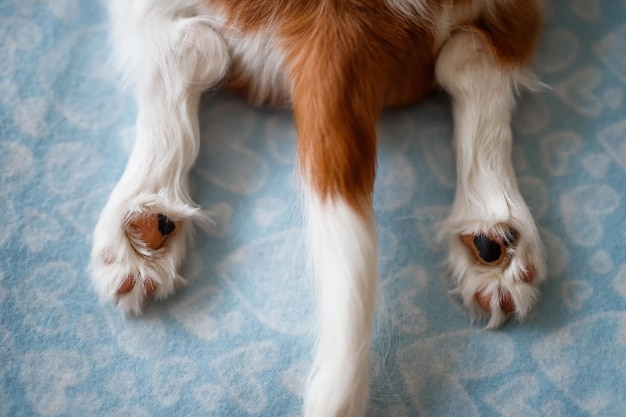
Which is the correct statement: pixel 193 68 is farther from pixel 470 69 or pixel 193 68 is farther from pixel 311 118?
pixel 470 69

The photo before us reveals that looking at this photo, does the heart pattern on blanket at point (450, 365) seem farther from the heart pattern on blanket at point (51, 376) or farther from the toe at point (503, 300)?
the heart pattern on blanket at point (51, 376)

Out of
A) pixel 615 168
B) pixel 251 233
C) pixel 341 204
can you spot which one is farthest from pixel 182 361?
pixel 615 168

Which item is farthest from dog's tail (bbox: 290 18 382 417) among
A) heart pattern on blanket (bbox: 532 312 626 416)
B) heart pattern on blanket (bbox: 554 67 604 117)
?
heart pattern on blanket (bbox: 554 67 604 117)

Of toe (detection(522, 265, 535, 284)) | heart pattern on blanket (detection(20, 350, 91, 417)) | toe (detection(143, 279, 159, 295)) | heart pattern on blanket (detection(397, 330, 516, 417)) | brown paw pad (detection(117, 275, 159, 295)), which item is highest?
brown paw pad (detection(117, 275, 159, 295))

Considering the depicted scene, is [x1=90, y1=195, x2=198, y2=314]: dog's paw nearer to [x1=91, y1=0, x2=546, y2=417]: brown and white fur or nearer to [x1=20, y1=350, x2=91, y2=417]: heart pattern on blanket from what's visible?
[x1=91, y1=0, x2=546, y2=417]: brown and white fur

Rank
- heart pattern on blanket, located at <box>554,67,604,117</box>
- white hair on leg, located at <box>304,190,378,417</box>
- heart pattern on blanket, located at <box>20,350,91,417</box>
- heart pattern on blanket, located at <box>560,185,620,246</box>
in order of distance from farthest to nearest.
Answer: heart pattern on blanket, located at <box>554,67,604,117</box>
heart pattern on blanket, located at <box>560,185,620,246</box>
heart pattern on blanket, located at <box>20,350,91,417</box>
white hair on leg, located at <box>304,190,378,417</box>
